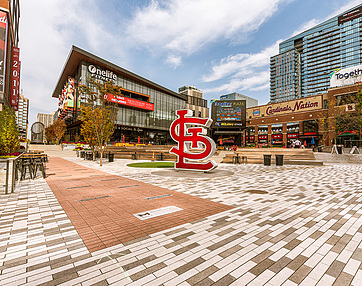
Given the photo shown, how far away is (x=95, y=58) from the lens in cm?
4444

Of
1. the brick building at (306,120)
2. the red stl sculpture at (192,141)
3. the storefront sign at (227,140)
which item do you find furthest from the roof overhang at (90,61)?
the red stl sculpture at (192,141)

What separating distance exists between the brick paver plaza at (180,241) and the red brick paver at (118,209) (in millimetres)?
27

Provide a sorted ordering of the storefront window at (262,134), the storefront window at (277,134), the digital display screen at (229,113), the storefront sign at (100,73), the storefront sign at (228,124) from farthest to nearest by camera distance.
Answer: the storefront window at (262,134), the storefront sign at (228,124), the digital display screen at (229,113), the storefront window at (277,134), the storefront sign at (100,73)

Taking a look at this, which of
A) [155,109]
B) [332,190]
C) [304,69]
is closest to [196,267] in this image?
[332,190]

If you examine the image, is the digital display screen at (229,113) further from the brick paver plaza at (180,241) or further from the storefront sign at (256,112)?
the brick paver plaza at (180,241)

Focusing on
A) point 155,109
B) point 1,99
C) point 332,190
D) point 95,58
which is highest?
point 95,58

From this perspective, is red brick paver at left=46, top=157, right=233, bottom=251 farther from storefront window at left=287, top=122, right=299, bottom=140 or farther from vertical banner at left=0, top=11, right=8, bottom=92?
storefront window at left=287, top=122, right=299, bottom=140

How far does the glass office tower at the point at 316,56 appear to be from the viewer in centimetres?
9631

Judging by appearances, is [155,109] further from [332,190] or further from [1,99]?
[332,190]

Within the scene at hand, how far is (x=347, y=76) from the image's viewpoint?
44.8 m

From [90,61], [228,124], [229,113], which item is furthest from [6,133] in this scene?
[229,113]

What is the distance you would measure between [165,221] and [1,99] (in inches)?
1285

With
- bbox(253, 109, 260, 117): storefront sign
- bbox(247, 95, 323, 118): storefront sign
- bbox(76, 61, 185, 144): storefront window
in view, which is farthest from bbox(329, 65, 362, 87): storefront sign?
bbox(76, 61, 185, 144): storefront window

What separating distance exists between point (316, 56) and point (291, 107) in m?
87.2
